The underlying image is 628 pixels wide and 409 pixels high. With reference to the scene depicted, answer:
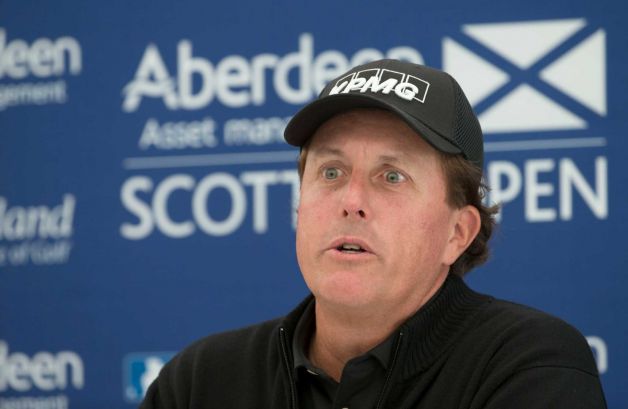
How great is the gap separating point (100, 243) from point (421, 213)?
1500mm

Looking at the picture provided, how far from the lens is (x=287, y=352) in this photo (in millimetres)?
1469

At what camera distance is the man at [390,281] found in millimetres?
1330

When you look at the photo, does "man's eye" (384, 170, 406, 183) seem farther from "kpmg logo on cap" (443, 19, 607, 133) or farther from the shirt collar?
"kpmg logo on cap" (443, 19, 607, 133)

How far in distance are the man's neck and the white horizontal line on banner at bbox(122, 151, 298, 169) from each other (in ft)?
3.63

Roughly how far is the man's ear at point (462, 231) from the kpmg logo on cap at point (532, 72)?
94 cm

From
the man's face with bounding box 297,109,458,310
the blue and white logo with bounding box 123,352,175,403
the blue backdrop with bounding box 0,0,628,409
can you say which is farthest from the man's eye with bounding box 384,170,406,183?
the blue and white logo with bounding box 123,352,175,403

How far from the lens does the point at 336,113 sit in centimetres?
145

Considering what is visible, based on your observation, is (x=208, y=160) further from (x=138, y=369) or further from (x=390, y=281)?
(x=390, y=281)

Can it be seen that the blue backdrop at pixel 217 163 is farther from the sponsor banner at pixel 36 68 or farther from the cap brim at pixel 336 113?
the cap brim at pixel 336 113

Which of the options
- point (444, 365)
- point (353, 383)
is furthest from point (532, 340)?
point (353, 383)

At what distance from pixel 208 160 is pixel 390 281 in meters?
1.29

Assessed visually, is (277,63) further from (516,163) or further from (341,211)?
(341,211)

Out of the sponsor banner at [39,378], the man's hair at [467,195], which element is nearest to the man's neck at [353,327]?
the man's hair at [467,195]

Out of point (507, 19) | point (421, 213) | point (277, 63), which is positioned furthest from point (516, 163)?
point (421, 213)
